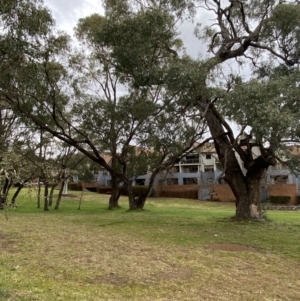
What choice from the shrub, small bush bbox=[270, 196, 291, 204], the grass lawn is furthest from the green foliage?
the shrub

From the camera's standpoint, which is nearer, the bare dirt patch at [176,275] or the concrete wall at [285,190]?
the bare dirt patch at [176,275]

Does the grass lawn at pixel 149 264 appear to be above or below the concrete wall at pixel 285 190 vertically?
below

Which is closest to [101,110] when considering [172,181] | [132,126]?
[132,126]

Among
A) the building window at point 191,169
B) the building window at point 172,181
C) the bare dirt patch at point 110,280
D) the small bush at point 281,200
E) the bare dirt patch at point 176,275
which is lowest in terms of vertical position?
the bare dirt patch at point 110,280

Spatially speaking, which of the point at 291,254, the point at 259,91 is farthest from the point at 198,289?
the point at 259,91

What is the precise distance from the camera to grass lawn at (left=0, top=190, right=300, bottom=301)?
520 cm

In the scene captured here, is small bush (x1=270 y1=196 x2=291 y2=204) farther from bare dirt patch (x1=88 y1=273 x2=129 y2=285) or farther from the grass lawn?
bare dirt patch (x1=88 y1=273 x2=129 y2=285)

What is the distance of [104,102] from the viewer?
59.5 feet

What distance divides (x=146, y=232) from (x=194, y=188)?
2854cm

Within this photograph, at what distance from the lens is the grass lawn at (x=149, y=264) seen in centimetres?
520

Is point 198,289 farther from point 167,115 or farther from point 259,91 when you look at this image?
point 167,115

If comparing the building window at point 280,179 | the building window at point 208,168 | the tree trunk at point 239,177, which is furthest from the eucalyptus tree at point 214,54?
the building window at point 208,168

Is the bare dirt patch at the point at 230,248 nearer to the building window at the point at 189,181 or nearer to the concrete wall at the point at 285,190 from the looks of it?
the concrete wall at the point at 285,190

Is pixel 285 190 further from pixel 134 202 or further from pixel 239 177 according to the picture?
pixel 239 177
